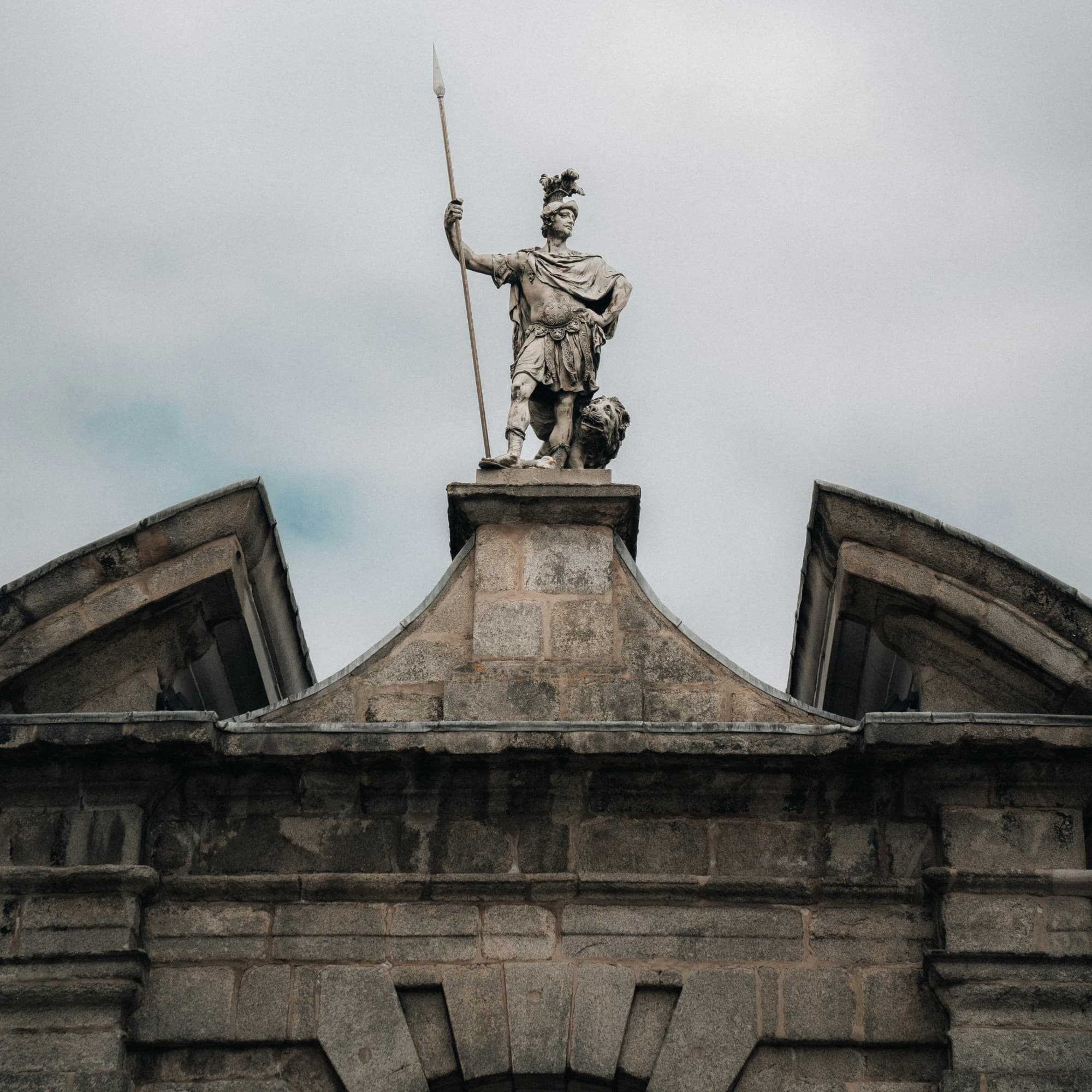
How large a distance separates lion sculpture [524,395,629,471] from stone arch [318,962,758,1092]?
272 cm

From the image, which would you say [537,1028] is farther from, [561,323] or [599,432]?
[561,323]

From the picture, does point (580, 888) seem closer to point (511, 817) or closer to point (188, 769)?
point (511, 817)

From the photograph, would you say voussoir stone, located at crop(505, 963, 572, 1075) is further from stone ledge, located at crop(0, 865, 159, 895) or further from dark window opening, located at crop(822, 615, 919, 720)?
dark window opening, located at crop(822, 615, 919, 720)

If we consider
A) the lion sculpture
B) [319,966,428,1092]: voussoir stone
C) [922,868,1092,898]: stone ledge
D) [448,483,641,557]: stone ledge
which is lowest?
[319,966,428,1092]: voussoir stone

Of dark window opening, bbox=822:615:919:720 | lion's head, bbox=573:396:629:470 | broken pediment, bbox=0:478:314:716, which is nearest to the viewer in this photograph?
broken pediment, bbox=0:478:314:716

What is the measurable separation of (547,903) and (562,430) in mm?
2583

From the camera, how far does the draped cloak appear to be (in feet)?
32.4

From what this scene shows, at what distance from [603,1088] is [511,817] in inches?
47.7

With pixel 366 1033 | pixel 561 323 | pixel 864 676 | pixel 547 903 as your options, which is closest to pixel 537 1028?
pixel 547 903

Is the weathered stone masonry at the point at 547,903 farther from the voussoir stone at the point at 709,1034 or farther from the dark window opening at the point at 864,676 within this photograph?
the dark window opening at the point at 864,676

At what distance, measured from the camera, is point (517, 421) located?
9.71m

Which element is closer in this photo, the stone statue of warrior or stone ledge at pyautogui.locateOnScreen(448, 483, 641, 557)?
stone ledge at pyautogui.locateOnScreen(448, 483, 641, 557)

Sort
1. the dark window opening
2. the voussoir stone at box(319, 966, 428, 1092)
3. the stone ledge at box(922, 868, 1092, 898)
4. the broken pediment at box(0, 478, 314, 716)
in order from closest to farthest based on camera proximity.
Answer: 1. the voussoir stone at box(319, 966, 428, 1092)
2. the stone ledge at box(922, 868, 1092, 898)
3. the broken pediment at box(0, 478, 314, 716)
4. the dark window opening

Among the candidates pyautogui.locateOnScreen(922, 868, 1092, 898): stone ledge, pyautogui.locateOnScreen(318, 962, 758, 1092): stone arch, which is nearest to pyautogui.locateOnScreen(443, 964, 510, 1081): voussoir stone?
pyautogui.locateOnScreen(318, 962, 758, 1092): stone arch
